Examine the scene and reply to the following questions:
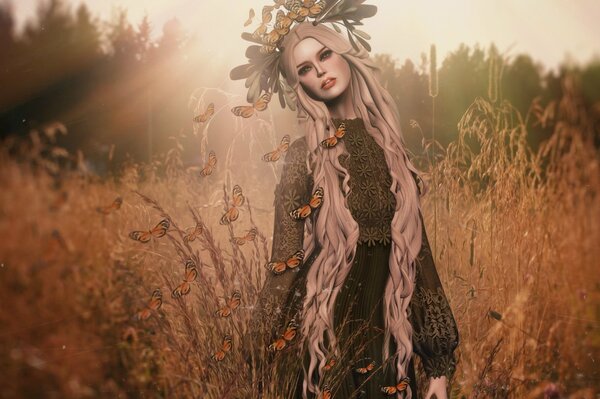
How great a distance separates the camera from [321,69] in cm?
265

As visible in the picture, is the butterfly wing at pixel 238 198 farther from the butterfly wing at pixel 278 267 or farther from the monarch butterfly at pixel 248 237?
the butterfly wing at pixel 278 267

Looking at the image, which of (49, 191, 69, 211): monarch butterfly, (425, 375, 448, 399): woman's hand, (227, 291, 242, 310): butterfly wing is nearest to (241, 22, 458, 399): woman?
(425, 375, 448, 399): woman's hand

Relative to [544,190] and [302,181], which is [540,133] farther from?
[302,181]

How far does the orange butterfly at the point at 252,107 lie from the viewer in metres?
2.78

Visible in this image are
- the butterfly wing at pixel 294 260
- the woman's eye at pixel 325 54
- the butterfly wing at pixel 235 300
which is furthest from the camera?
the butterfly wing at pixel 235 300

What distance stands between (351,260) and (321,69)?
753 mm

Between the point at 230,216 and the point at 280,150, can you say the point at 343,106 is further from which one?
→ the point at 230,216

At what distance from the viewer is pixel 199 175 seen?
2918mm

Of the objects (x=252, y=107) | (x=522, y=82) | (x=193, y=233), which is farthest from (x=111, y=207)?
(x=522, y=82)

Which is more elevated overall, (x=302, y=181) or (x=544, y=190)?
(x=302, y=181)

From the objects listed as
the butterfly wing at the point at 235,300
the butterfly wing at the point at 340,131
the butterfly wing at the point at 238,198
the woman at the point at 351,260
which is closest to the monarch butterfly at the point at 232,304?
the butterfly wing at the point at 235,300

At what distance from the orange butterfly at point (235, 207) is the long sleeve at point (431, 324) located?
0.77 m

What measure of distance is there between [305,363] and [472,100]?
134cm

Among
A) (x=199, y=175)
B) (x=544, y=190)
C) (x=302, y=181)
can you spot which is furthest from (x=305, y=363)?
(x=544, y=190)
